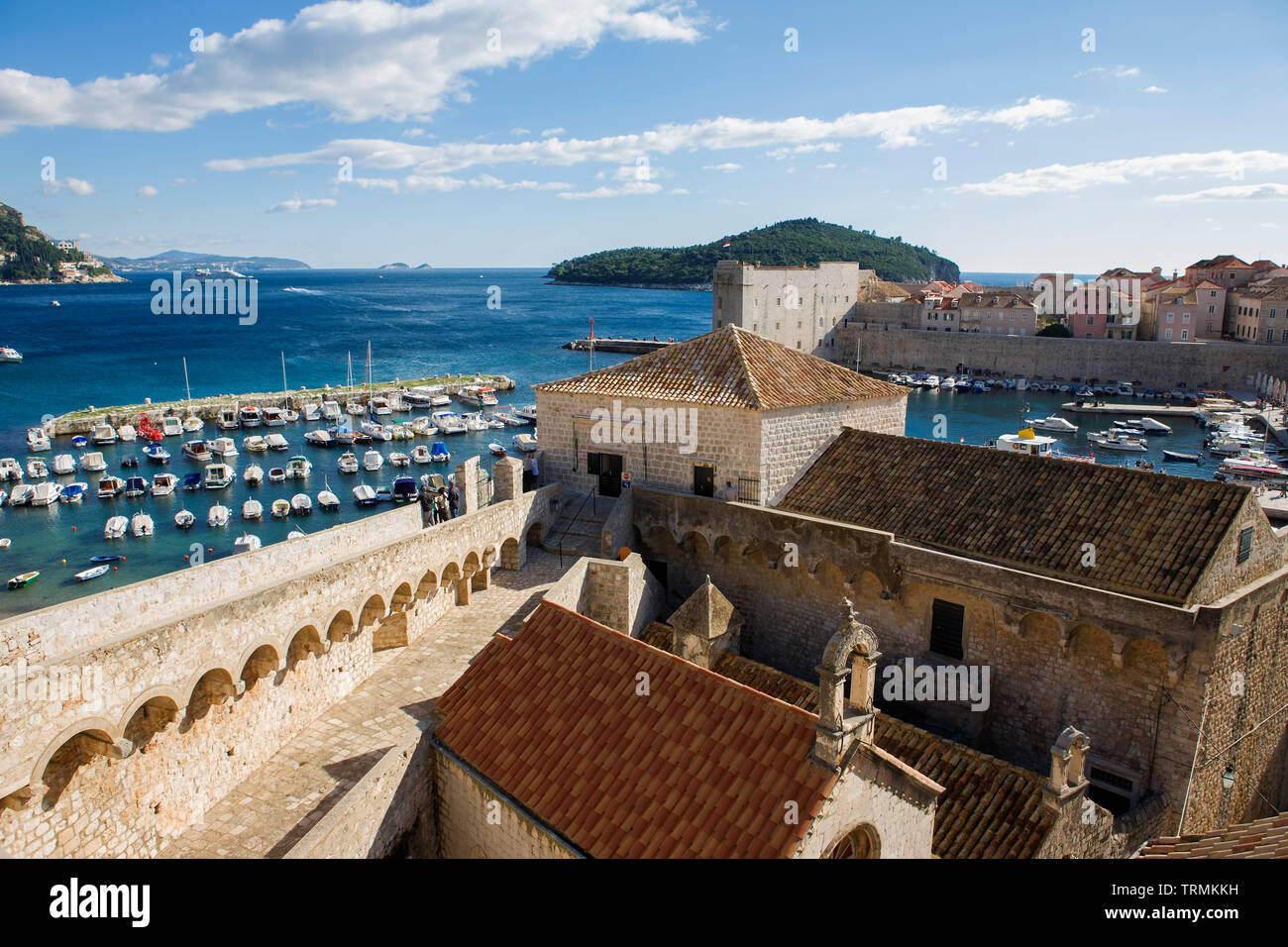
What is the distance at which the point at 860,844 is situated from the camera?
34.0 feet

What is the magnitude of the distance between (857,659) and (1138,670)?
8286 mm

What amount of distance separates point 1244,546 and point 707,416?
11738mm

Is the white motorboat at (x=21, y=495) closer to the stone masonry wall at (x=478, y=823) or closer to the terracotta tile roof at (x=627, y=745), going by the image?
the terracotta tile roof at (x=627, y=745)

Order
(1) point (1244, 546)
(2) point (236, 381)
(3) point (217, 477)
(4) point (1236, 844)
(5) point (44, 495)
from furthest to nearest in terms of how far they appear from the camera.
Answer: (2) point (236, 381), (3) point (217, 477), (5) point (44, 495), (1) point (1244, 546), (4) point (1236, 844)

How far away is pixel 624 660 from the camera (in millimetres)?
13008

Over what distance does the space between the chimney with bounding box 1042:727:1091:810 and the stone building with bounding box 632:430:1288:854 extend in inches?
90.7

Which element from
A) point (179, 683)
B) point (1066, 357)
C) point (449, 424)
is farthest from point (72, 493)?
point (1066, 357)

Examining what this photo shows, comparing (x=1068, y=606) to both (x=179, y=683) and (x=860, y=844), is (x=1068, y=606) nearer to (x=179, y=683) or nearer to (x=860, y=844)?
(x=860, y=844)

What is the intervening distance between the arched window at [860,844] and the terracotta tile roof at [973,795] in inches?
142

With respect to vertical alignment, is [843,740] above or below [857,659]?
below
